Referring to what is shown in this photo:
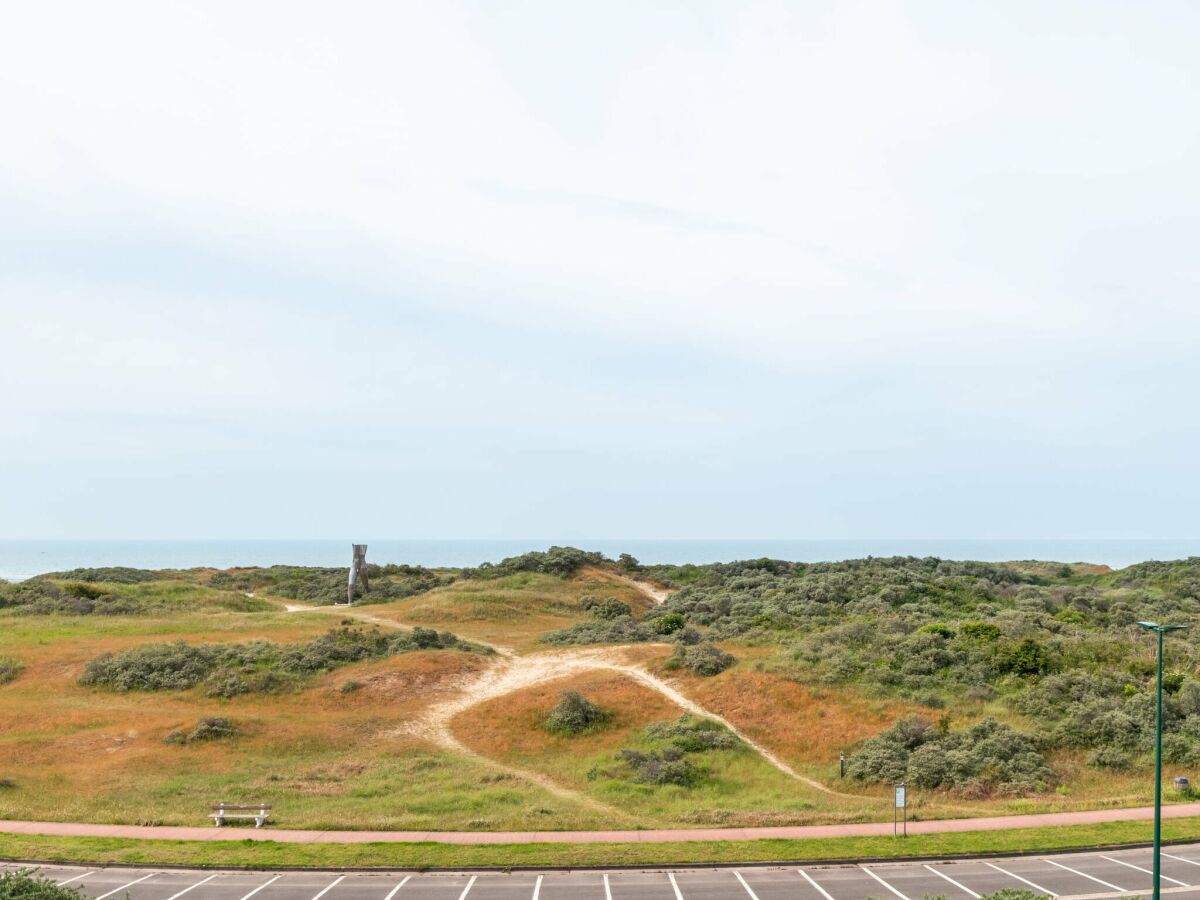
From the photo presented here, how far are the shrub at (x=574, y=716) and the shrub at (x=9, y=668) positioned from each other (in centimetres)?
3127

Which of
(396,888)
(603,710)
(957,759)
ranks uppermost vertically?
(957,759)

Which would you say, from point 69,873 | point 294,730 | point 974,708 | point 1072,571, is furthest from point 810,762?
point 1072,571

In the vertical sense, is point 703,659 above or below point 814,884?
above

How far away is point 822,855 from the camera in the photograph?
25203 mm

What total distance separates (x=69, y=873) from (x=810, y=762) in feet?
88.9

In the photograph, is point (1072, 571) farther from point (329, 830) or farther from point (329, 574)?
point (329, 830)

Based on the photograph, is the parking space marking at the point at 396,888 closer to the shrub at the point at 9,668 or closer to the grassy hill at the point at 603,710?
the grassy hill at the point at 603,710

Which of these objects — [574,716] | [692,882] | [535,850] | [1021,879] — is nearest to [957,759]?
[1021,879]

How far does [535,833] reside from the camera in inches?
1091

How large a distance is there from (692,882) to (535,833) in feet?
21.1

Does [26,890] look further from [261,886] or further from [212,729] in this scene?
[212,729]

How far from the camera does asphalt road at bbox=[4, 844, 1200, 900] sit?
72.7ft

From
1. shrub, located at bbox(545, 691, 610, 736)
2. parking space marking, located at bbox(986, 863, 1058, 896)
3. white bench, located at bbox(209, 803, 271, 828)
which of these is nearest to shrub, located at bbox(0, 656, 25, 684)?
white bench, located at bbox(209, 803, 271, 828)

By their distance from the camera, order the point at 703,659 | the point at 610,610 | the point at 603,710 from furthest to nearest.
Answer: the point at 610,610 < the point at 703,659 < the point at 603,710
